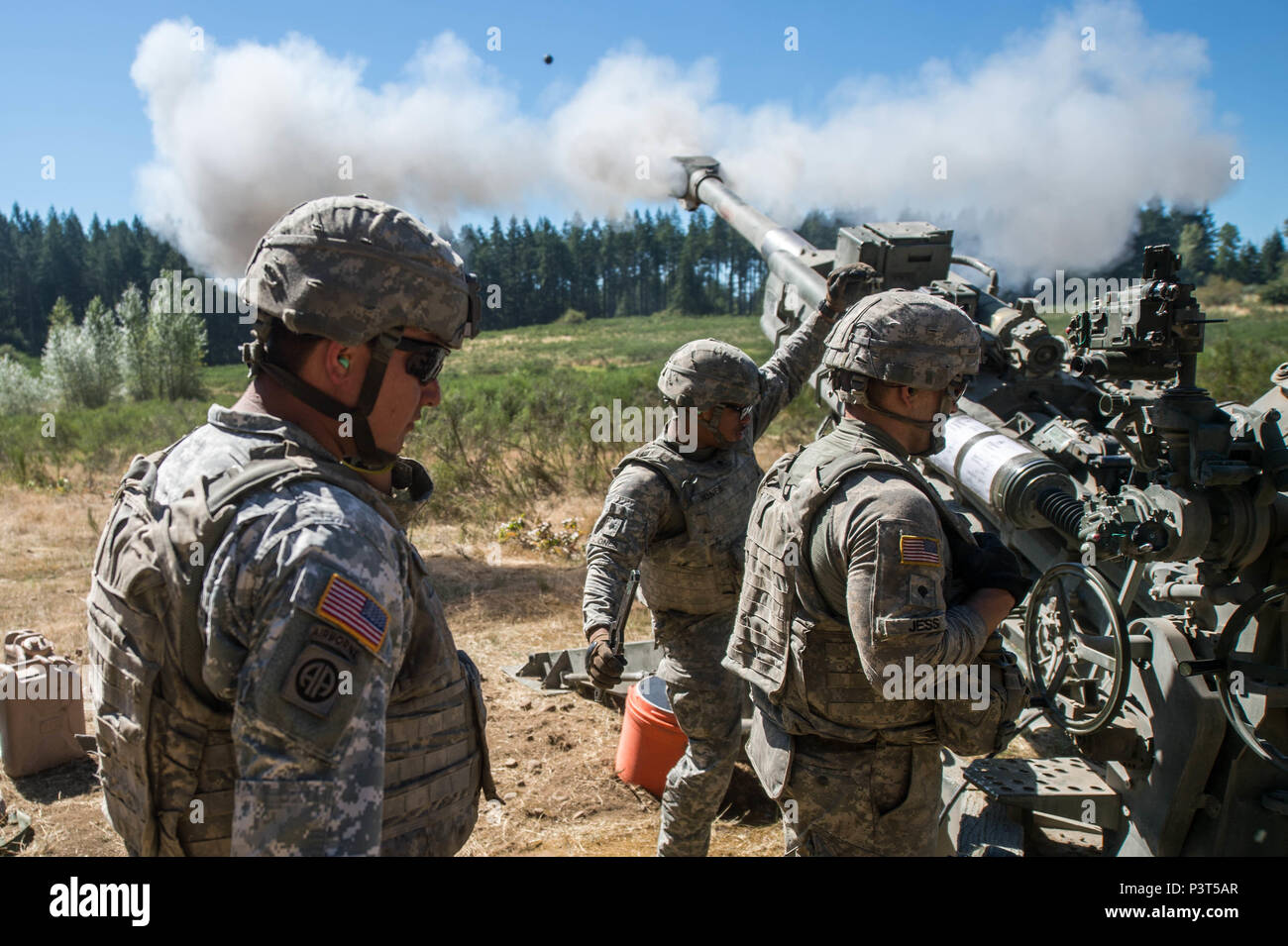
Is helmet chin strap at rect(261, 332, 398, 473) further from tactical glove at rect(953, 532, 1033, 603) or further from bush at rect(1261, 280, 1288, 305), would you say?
bush at rect(1261, 280, 1288, 305)

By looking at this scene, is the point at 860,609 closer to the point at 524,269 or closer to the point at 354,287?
the point at 354,287

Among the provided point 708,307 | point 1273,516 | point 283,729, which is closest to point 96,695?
point 283,729

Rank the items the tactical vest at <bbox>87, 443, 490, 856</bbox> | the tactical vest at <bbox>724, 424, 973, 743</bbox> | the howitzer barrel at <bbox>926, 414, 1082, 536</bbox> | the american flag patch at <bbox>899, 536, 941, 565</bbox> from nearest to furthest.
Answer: the tactical vest at <bbox>87, 443, 490, 856</bbox>, the american flag patch at <bbox>899, 536, 941, 565</bbox>, the tactical vest at <bbox>724, 424, 973, 743</bbox>, the howitzer barrel at <bbox>926, 414, 1082, 536</bbox>

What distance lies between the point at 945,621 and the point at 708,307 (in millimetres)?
64127

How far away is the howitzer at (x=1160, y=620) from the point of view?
324cm

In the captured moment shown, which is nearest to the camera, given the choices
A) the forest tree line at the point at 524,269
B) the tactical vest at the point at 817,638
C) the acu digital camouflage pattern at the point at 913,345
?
the tactical vest at the point at 817,638

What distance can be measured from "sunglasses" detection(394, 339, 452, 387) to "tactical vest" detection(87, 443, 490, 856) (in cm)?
28

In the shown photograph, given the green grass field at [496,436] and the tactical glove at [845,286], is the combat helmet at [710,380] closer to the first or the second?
the tactical glove at [845,286]

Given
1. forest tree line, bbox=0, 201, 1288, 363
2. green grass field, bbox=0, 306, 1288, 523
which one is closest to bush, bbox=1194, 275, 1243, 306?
green grass field, bbox=0, 306, 1288, 523

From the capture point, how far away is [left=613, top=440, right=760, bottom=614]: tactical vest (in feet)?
12.9

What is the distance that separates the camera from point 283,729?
4.41 feet

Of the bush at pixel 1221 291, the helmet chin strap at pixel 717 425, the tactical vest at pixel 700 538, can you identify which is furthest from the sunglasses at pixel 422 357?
the bush at pixel 1221 291

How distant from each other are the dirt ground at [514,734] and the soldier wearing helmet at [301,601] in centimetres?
301

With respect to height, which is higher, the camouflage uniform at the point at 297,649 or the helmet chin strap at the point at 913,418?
the helmet chin strap at the point at 913,418
